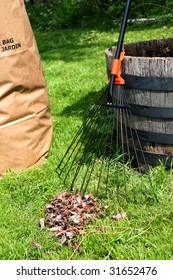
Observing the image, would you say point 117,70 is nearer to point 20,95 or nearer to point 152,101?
point 152,101

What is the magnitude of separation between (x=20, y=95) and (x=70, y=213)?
1006 mm

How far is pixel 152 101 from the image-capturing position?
8.16 ft

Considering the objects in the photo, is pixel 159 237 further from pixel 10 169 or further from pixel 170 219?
pixel 10 169

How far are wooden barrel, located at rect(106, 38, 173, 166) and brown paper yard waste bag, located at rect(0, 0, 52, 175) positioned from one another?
0.59 metres

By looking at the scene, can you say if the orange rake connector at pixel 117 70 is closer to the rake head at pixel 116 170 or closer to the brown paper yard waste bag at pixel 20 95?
the rake head at pixel 116 170

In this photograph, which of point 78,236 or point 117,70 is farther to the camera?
point 117,70

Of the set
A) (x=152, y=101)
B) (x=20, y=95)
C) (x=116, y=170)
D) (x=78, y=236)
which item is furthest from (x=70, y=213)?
(x=20, y=95)

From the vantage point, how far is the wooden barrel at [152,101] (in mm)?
2387

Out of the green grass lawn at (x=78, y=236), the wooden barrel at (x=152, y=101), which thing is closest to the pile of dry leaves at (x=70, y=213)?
the green grass lawn at (x=78, y=236)

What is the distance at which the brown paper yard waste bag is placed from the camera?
277cm

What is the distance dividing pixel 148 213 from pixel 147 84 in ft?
2.48

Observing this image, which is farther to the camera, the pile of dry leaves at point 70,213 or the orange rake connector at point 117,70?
the orange rake connector at point 117,70

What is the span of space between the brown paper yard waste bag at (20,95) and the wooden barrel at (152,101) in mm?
595

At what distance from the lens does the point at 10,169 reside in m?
3.02
